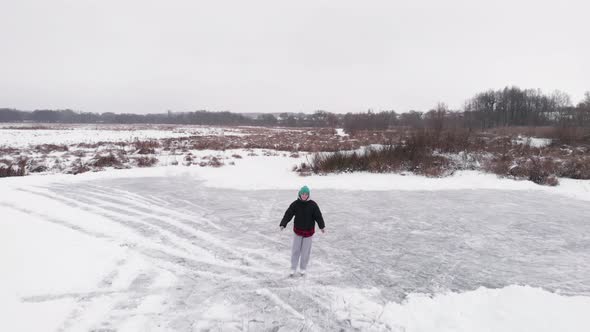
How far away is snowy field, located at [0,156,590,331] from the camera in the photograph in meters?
3.57

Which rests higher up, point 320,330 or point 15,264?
point 15,264

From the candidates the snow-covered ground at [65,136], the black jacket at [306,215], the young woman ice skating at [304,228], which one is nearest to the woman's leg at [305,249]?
the young woman ice skating at [304,228]

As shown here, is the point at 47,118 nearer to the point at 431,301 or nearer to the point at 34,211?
the point at 34,211

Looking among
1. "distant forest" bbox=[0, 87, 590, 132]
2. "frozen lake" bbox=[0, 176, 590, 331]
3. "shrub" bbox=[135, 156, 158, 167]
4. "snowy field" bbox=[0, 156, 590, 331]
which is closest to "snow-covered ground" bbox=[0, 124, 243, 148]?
"shrub" bbox=[135, 156, 158, 167]

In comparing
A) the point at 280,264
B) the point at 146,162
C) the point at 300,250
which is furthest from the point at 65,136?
the point at 300,250

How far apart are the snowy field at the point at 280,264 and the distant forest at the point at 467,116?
8.72 metres

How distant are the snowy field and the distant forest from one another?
8.72 metres

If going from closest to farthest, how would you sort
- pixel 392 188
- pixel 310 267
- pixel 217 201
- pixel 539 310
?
pixel 539 310 < pixel 310 267 < pixel 217 201 < pixel 392 188

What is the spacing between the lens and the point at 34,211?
23.2 ft

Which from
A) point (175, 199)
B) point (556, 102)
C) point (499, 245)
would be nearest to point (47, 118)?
point (175, 199)

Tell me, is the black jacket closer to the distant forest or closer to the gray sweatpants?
the gray sweatpants

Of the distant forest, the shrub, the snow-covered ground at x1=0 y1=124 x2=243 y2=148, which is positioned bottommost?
the shrub

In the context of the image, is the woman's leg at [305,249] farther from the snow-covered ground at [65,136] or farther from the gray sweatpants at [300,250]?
the snow-covered ground at [65,136]

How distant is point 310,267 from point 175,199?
5635 mm
